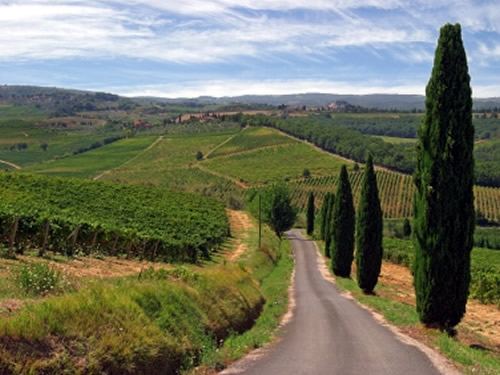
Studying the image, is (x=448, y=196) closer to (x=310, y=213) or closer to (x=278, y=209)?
(x=278, y=209)

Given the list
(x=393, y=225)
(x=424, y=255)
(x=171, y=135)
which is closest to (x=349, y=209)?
(x=424, y=255)

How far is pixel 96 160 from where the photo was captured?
149750 millimetres

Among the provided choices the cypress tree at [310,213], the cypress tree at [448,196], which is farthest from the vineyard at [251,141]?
the cypress tree at [448,196]

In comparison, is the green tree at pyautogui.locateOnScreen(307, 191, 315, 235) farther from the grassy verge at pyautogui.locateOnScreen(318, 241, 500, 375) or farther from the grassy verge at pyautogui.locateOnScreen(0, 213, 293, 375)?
the grassy verge at pyautogui.locateOnScreen(0, 213, 293, 375)

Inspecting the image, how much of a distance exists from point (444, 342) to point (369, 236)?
52.7 ft

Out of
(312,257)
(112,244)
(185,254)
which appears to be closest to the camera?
(112,244)

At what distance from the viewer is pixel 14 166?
14062 centimetres

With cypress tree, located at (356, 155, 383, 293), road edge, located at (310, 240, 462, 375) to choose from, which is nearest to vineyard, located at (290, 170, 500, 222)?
cypress tree, located at (356, 155, 383, 293)

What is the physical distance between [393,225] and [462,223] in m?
92.3

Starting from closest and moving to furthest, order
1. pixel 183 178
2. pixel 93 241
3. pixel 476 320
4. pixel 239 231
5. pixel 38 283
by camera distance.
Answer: pixel 38 283
pixel 476 320
pixel 93 241
pixel 239 231
pixel 183 178

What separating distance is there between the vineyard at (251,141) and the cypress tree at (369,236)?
418 feet

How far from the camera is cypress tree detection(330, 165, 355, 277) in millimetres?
38062

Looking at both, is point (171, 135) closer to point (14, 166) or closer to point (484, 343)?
point (14, 166)

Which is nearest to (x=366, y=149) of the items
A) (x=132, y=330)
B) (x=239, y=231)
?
(x=239, y=231)
